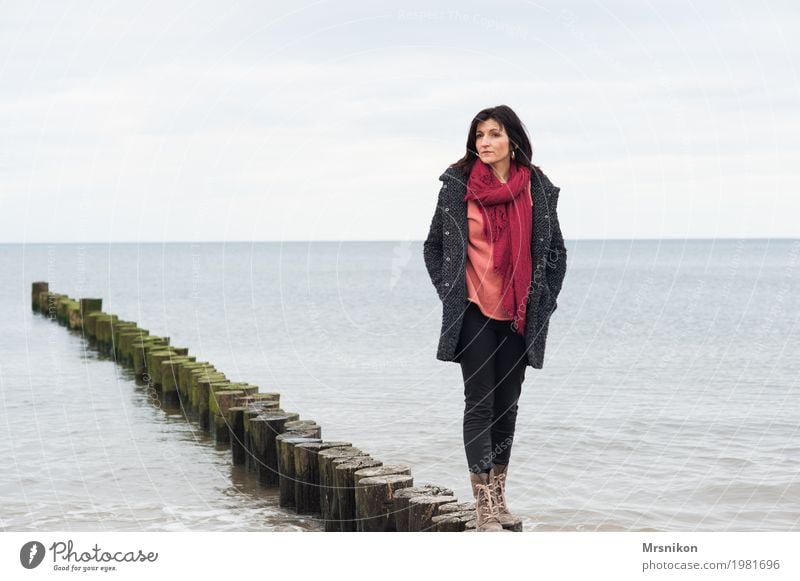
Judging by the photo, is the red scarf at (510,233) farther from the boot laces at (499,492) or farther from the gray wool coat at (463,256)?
the boot laces at (499,492)

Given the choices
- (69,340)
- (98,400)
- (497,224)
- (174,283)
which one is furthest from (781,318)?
(174,283)

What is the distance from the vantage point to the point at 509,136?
6.16 metres

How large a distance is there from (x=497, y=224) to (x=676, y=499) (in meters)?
A: 5.89

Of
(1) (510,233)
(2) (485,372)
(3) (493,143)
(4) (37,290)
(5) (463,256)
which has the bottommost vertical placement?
(2) (485,372)

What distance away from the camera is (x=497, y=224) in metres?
6.07

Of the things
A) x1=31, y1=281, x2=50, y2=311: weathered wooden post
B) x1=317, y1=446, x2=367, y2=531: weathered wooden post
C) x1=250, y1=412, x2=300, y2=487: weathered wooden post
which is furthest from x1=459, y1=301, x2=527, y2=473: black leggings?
x1=31, y1=281, x2=50, y2=311: weathered wooden post

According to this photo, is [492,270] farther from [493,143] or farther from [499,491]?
[499,491]

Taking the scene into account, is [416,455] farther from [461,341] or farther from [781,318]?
[781,318]

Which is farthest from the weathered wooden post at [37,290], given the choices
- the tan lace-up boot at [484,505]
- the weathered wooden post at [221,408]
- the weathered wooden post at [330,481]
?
the tan lace-up boot at [484,505]

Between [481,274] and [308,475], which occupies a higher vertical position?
[481,274]

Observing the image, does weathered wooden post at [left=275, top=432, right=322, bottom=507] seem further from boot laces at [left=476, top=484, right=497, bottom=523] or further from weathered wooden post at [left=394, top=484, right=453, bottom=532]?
boot laces at [left=476, top=484, right=497, bottom=523]
